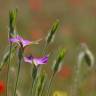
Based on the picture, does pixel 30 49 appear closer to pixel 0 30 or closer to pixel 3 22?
pixel 0 30

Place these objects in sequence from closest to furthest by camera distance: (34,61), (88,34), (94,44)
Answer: (34,61) < (94,44) < (88,34)

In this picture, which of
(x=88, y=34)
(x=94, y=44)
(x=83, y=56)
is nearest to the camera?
(x=83, y=56)

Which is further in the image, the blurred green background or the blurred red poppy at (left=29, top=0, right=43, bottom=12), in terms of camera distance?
the blurred red poppy at (left=29, top=0, right=43, bottom=12)

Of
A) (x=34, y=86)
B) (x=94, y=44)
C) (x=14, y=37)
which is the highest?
(x=14, y=37)

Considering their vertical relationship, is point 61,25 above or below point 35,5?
below

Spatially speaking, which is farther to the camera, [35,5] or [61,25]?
[35,5]

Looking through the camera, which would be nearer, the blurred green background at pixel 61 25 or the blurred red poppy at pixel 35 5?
the blurred green background at pixel 61 25

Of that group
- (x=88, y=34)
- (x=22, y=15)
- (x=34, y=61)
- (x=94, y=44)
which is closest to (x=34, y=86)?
(x=34, y=61)

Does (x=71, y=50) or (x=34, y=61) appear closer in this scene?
(x=34, y=61)
